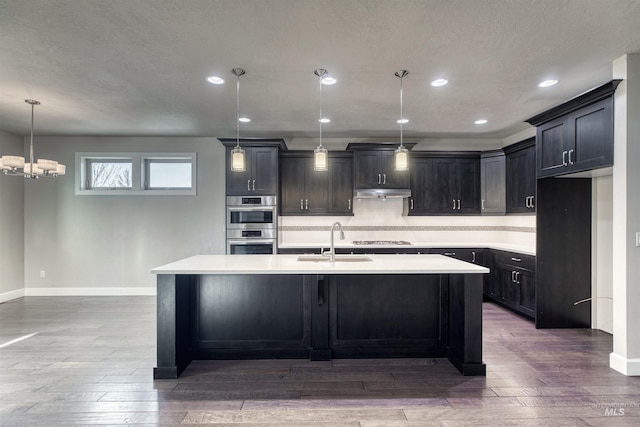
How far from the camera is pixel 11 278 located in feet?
17.7

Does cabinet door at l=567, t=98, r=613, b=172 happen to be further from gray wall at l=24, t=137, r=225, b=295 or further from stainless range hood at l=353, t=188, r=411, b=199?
gray wall at l=24, t=137, r=225, b=295

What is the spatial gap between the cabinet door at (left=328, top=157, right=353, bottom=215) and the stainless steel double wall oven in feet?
3.21

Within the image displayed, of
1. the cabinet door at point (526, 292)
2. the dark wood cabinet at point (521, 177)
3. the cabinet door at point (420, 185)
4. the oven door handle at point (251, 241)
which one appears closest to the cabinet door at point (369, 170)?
the cabinet door at point (420, 185)

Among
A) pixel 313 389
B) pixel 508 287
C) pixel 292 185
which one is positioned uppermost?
pixel 292 185

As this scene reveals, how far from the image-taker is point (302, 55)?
9.23 ft

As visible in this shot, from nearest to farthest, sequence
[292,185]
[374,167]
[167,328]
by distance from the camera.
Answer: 1. [167,328]
2. [374,167]
3. [292,185]

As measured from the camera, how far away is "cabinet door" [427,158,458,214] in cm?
570

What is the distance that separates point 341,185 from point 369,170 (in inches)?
20.1

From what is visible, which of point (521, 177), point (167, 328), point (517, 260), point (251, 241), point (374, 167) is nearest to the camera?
point (167, 328)

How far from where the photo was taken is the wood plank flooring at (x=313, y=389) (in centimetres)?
222

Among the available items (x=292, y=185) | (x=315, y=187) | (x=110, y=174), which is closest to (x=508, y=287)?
(x=315, y=187)

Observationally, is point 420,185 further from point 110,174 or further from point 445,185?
point 110,174

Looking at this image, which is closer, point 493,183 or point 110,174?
point 493,183

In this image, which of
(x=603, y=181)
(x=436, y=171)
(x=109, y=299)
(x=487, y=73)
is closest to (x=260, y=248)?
(x=109, y=299)
